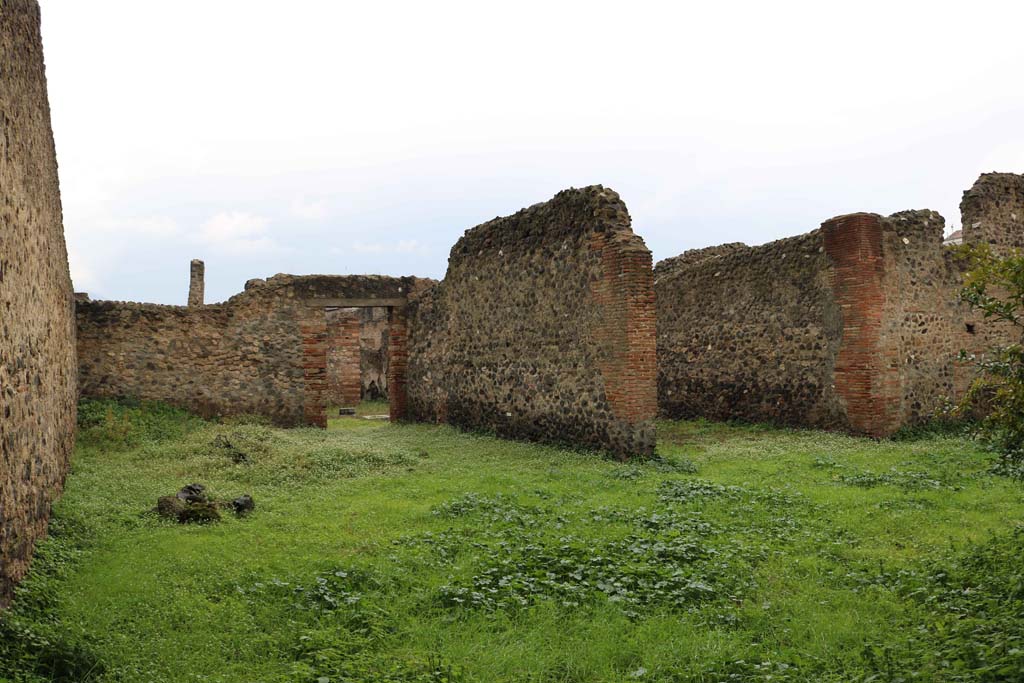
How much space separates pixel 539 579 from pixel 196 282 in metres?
27.0

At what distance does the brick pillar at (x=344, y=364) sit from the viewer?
24.5 meters

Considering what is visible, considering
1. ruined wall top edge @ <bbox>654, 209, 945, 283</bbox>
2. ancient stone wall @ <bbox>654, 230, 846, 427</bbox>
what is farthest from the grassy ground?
ruined wall top edge @ <bbox>654, 209, 945, 283</bbox>

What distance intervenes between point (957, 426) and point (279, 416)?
13.2m

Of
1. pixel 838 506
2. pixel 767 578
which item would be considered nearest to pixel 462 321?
pixel 838 506

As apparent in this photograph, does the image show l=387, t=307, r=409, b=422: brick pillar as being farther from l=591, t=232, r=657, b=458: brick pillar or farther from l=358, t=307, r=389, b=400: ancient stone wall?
l=358, t=307, r=389, b=400: ancient stone wall

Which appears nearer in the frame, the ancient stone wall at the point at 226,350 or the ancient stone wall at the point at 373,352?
the ancient stone wall at the point at 226,350

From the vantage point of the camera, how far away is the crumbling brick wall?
12438mm

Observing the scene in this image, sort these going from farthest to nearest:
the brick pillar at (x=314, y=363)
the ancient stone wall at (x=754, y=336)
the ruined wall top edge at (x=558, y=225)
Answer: the brick pillar at (x=314, y=363)
the ancient stone wall at (x=754, y=336)
the ruined wall top edge at (x=558, y=225)

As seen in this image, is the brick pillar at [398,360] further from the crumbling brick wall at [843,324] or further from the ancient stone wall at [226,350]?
the crumbling brick wall at [843,324]

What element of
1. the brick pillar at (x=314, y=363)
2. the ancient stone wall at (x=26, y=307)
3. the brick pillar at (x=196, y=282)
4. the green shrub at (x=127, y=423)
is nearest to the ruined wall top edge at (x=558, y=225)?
the brick pillar at (x=314, y=363)

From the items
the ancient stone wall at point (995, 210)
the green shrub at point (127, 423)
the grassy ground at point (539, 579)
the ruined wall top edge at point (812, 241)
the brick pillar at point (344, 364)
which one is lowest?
the grassy ground at point (539, 579)

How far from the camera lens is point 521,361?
12.9 m

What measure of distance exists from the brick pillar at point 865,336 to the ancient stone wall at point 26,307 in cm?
1161

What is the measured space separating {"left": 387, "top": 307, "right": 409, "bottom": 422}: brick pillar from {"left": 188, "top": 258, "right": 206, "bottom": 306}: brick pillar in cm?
1427
